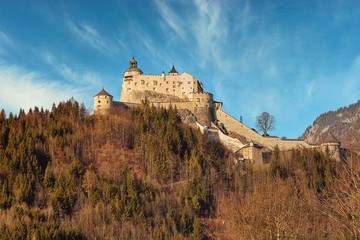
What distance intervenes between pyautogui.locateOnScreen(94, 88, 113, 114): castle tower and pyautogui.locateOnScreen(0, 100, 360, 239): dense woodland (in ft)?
7.90

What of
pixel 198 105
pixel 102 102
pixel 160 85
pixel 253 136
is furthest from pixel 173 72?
pixel 253 136

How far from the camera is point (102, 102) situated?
232ft

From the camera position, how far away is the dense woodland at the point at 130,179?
144 ft

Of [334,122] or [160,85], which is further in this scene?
[334,122]

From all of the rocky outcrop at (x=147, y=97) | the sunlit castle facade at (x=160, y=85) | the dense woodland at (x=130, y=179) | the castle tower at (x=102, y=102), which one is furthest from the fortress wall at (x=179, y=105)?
the castle tower at (x=102, y=102)

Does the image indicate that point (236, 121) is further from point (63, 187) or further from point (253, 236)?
point (253, 236)

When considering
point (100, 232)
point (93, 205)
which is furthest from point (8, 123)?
point (100, 232)

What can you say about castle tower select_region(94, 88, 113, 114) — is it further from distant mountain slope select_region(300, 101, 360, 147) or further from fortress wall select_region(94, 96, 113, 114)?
distant mountain slope select_region(300, 101, 360, 147)

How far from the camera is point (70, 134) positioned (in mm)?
61062

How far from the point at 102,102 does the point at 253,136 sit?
2587 centimetres

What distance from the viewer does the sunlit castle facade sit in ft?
275

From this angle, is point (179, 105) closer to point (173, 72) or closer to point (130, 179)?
point (173, 72)

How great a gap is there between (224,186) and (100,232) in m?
18.7

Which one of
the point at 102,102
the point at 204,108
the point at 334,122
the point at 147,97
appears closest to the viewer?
the point at 102,102
